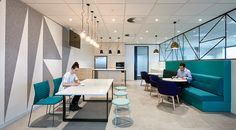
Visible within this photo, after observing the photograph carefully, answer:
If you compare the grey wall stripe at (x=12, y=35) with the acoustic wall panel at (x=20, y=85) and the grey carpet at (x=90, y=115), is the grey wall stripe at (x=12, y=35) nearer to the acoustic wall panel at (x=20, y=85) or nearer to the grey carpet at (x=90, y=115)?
the acoustic wall panel at (x=20, y=85)

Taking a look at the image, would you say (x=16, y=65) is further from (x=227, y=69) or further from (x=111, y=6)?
(x=227, y=69)

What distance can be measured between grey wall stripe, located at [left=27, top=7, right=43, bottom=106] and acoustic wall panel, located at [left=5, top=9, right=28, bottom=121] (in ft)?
0.47

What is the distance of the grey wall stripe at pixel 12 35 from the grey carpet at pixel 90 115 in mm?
1543

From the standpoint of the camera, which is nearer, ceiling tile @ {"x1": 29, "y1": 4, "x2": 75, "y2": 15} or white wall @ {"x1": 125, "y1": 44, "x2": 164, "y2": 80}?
ceiling tile @ {"x1": 29, "y1": 4, "x2": 75, "y2": 15}

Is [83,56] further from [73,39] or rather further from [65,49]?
[65,49]

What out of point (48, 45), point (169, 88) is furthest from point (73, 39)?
point (169, 88)

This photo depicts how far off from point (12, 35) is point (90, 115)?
8.70ft

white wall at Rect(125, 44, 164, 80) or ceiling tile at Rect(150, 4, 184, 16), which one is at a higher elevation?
ceiling tile at Rect(150, 4, 184, 16)

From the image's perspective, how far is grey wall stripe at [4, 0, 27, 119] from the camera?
3230mm

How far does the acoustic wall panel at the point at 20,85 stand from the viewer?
340cm

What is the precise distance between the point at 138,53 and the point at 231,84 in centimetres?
784

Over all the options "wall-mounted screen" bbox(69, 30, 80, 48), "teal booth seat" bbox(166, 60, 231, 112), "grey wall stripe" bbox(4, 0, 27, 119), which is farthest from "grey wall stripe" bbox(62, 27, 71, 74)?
"teal booth seat" bbox(166, 60, 231, 112)

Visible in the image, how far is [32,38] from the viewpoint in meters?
4.16

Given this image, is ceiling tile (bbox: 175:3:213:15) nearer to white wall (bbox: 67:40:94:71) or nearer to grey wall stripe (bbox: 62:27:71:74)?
grey wall stripe (bbox: 62:27:71:74)
